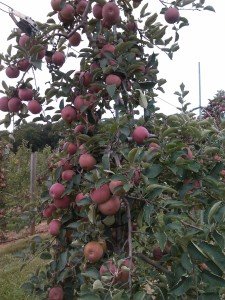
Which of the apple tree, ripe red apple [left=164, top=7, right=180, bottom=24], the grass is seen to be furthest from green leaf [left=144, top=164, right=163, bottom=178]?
the grass

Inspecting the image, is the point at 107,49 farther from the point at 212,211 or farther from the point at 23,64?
the point at 212,211

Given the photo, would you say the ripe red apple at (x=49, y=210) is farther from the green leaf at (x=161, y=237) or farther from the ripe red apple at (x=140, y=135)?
the green leaf at (x=161, y=237)

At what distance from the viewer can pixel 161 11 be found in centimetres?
168

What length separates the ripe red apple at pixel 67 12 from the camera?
1.56 metres

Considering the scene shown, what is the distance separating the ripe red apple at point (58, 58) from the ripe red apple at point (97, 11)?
0.18 m

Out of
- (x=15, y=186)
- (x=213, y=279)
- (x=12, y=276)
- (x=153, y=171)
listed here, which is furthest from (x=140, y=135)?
(x=15, y=186)

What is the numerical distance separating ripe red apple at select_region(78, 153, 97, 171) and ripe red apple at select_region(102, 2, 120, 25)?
18.0 inches

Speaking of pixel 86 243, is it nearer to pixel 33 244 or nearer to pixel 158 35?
pixel 33 244

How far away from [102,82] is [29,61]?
0.82 feet

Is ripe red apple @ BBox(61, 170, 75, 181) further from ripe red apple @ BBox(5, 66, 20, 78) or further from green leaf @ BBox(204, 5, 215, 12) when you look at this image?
green leaf @ BBox(204, 5, 215, 12)

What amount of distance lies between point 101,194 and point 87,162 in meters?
0.19

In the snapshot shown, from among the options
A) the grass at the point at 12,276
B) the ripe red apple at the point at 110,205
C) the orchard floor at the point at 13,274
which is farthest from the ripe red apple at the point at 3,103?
the grass at the point at 12,276

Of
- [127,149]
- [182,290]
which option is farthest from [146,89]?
[182,290]

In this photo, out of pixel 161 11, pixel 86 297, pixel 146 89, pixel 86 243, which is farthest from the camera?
pixel 161 11
